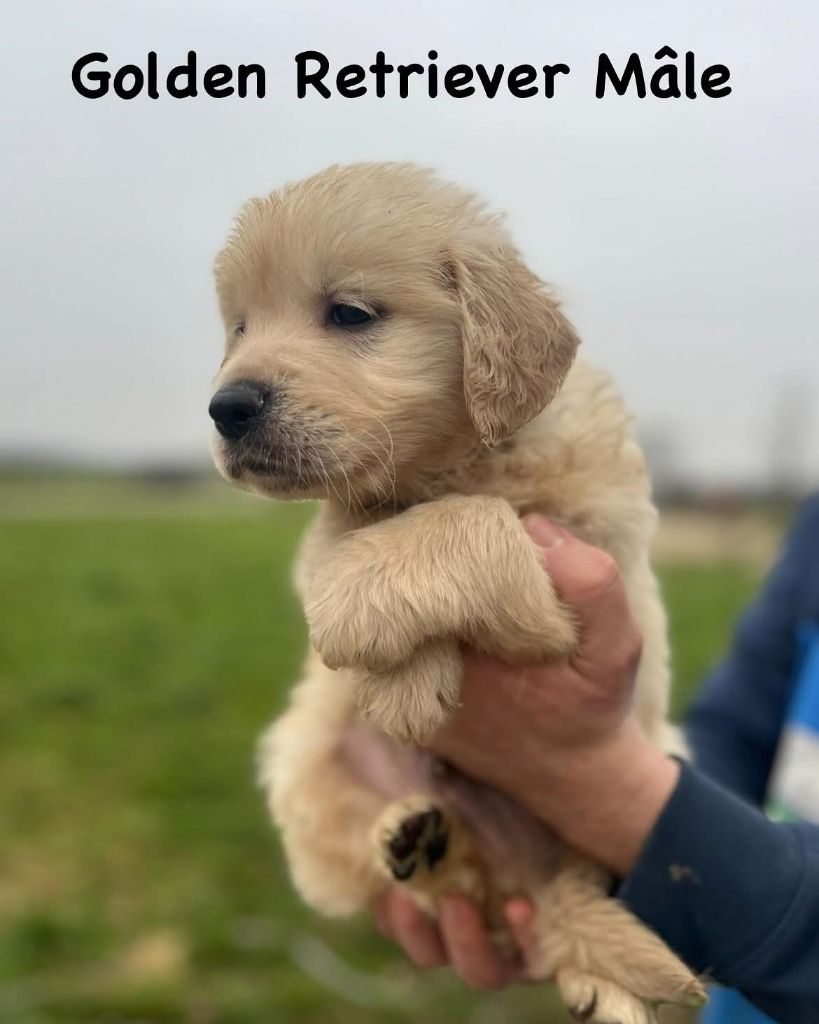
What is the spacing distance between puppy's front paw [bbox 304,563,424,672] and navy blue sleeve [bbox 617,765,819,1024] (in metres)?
0.66

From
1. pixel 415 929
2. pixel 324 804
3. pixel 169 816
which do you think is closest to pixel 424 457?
pixel 324 804

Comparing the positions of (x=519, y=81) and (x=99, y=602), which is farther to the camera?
(x=99, y=602)

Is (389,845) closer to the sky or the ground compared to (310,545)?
closer to the ground

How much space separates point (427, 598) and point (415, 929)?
969mm

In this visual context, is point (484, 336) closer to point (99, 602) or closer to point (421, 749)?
point (421, 749)

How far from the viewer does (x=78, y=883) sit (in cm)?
443

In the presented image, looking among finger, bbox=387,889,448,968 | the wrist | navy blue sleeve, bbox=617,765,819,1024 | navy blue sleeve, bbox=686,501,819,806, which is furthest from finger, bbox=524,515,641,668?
navy blue sleeve, bbox=686,501,819,806

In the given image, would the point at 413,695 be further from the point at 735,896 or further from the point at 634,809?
the point at 735,896

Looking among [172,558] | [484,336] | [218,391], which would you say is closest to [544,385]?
[484,336]

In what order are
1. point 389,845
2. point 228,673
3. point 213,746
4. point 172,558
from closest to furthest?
point 389,845 < point 213,746 < point 228,673 < point 172,558

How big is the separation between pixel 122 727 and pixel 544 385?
491 centimetres

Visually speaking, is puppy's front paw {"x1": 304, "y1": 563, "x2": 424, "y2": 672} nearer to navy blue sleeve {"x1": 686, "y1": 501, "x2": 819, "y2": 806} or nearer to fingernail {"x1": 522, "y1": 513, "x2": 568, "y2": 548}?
fingernail {"x1": 522, "y1": 513, "x2": 568, "y2": 548}

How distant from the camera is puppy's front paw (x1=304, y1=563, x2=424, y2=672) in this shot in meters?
1.59

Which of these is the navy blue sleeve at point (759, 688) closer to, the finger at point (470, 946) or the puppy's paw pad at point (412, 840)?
the finger at point (470, 946)
